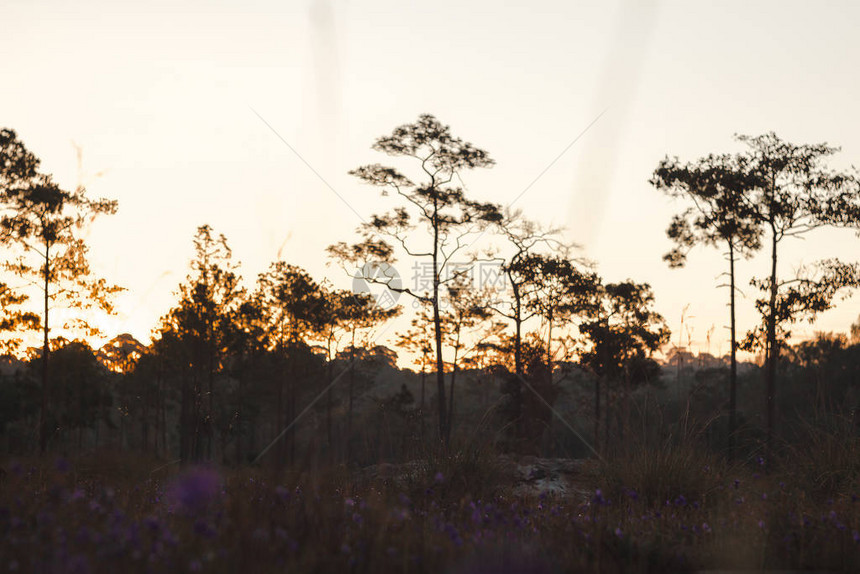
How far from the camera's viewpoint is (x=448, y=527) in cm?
421

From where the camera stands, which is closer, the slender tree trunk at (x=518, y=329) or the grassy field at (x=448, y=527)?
the grassy field at (x=448, y=527)

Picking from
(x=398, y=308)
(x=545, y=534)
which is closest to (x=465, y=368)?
(x=398, y=308)

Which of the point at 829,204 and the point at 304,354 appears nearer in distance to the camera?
the point at 829,204

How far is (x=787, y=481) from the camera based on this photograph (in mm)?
6422

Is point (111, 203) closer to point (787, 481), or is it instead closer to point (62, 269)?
point (62, 269)

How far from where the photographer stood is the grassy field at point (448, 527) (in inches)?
108

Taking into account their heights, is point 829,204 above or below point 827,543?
above

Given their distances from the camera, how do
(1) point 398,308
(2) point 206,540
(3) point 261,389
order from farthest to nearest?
(3) point 261,389
(1) point 398,308
(2) point 206,540

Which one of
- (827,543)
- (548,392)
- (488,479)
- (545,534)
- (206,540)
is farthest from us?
(548,392)

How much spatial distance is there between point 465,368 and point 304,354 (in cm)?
1024

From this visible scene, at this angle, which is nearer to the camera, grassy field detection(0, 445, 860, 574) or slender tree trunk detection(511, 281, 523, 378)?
grassy field detection(0, 445, 860, 574)

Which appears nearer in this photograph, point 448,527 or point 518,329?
point 448,527

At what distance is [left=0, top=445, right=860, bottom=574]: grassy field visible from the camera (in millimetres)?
2752

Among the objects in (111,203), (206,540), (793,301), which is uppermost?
(111,203)
